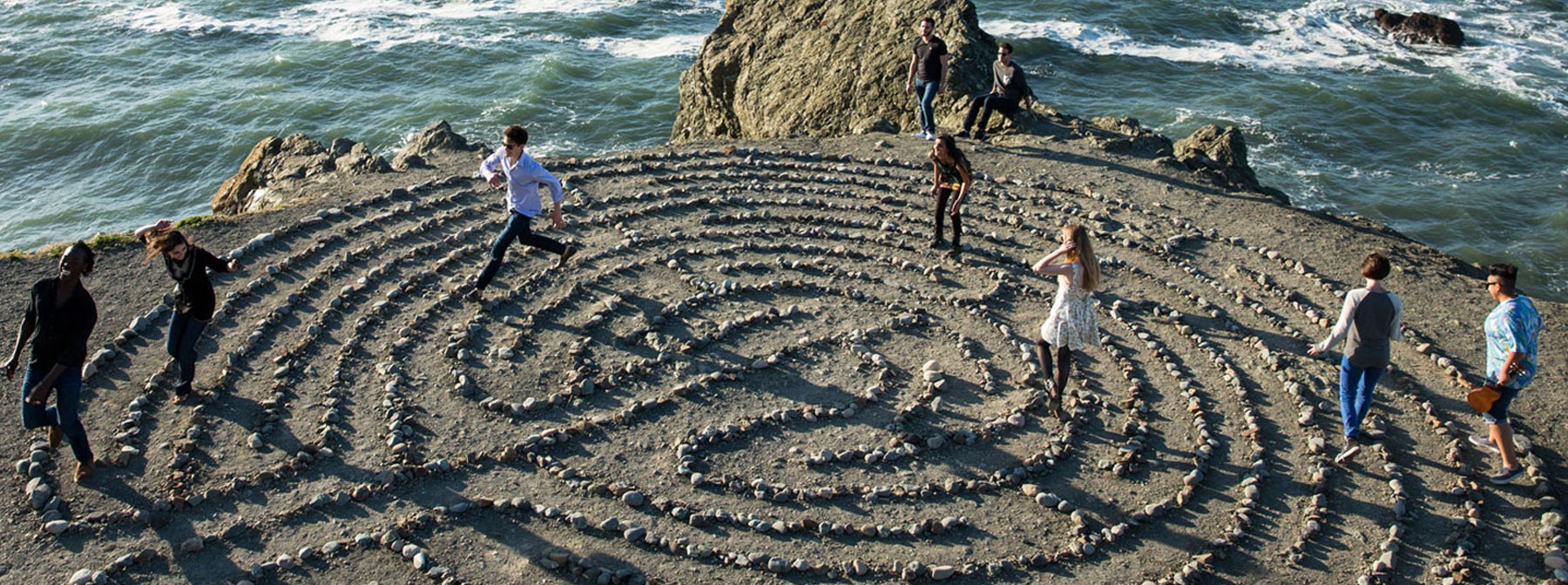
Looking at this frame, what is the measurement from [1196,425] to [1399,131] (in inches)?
837

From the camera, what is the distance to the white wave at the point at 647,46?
35.8 m

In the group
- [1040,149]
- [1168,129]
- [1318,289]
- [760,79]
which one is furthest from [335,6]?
[1318,289]

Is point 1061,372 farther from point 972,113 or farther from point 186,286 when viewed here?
point 972,113

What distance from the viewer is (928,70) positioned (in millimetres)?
18781

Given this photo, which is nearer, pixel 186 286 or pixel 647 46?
pixel 186 286

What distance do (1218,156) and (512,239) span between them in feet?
38.1

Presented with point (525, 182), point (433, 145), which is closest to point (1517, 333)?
point (525, 182)

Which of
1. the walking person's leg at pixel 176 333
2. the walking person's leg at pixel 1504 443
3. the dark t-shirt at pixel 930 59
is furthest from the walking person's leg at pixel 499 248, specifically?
the walking person's leg at pixel 1504 443

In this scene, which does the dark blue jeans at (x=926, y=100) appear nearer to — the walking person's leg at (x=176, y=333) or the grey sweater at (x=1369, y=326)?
the grey sweater at (x=1369, y=326)

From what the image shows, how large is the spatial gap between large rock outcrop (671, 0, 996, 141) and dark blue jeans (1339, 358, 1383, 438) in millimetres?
9833

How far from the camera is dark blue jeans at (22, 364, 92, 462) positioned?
1043cm

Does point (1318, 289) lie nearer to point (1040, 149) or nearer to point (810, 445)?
point (1040, 149)

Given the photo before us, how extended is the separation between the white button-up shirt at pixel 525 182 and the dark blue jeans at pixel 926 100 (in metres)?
7.57

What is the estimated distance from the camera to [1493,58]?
34.2 metres
